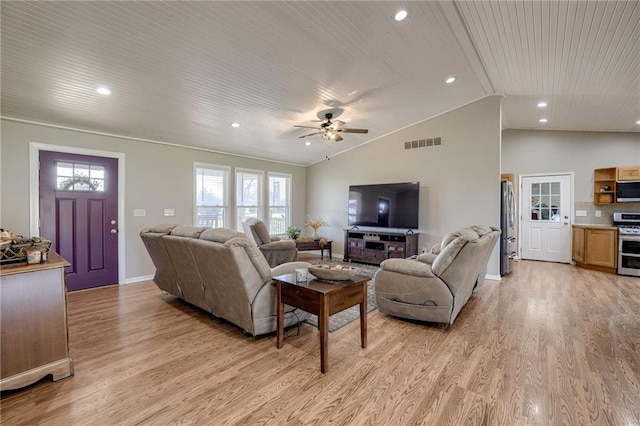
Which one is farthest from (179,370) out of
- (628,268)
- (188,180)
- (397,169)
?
(628,268)

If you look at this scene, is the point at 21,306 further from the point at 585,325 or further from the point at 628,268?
the point at 628,268

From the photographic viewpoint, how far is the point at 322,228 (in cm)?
754

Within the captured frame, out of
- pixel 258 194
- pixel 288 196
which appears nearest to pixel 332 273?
pixel 258 194

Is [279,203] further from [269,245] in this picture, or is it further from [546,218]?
[546,218]

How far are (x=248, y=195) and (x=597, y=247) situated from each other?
7247 millimetres

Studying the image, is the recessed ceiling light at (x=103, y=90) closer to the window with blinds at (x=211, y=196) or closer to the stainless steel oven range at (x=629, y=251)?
the window with blinds at (x=211, y=196)

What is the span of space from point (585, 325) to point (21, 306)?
5.01 meters

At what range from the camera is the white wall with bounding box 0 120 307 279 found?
12.2 feet

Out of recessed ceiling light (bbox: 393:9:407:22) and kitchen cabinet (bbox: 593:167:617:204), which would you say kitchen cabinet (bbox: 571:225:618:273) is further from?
recessed ceiling light (bbox: 393:9:407:22)

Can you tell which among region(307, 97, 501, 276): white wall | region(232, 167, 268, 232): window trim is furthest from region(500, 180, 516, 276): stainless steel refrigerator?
region(232, 167, 268, 232): window trim

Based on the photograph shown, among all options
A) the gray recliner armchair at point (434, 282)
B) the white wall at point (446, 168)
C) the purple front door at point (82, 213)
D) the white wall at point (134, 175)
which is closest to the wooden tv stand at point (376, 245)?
the white wall at point (446, 168)

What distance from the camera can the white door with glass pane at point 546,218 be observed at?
251 inches

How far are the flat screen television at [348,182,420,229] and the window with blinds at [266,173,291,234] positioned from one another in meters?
1.74

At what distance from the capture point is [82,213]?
4.27 metres
